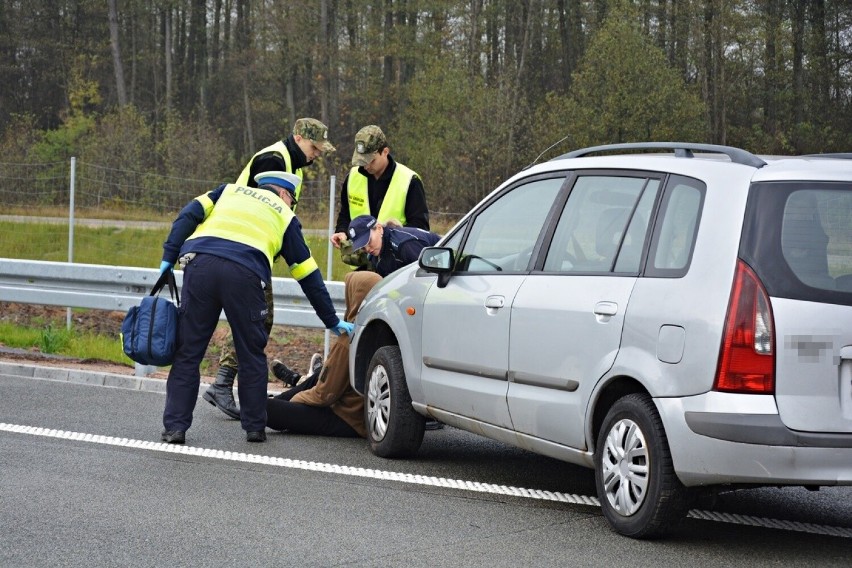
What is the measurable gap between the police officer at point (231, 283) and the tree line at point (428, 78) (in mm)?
24134

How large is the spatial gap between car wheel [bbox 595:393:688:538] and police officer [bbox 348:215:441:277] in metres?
3.24

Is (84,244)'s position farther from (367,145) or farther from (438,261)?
(438,261)

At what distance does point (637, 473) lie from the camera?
563cm

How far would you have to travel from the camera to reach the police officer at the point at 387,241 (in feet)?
29.0

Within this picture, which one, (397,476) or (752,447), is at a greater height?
(752,447)

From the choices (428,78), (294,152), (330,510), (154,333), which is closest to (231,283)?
(154,333)

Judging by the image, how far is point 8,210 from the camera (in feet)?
76.8

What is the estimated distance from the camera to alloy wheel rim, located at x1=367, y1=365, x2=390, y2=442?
25.9 feet

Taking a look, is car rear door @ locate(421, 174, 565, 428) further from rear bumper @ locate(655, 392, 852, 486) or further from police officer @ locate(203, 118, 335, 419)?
police officer @ locate(203, 118, 335, 419)

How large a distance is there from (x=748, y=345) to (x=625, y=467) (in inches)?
34.0

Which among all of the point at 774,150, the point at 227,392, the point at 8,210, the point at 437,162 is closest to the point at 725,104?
the point at 774,150

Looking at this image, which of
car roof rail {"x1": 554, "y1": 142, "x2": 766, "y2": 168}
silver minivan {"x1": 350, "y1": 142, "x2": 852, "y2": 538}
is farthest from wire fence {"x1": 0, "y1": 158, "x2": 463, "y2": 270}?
car roof rail {"x1": 554, "y1": 142, "x2": 766, "y2": 168}

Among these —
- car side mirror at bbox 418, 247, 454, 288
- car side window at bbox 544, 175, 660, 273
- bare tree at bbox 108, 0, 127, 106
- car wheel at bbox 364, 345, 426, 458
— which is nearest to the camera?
car side window at bbox 544, 175, 660, 273

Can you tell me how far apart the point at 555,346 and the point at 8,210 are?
19.1 m
